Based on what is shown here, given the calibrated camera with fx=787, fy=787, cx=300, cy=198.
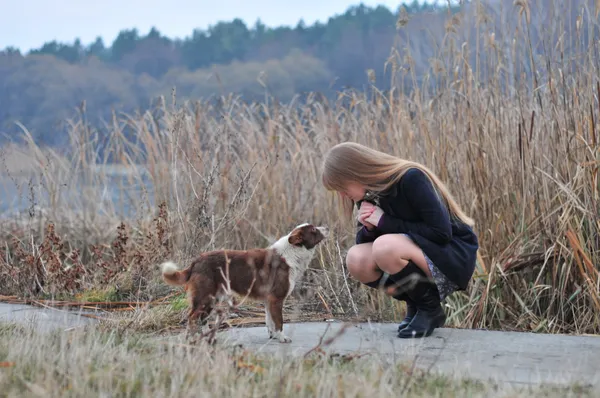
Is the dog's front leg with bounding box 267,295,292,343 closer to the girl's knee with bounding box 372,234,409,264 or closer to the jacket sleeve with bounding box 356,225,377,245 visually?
the girl's knee with bounding box 372,234,409,264

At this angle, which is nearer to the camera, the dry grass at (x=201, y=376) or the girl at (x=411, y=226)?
the dry grass at (x=201, y=376)

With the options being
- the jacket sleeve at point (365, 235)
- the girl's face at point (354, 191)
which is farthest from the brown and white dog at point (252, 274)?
the jacket sleeve at point (365, 235)

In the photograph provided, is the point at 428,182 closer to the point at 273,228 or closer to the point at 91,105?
the point at 273,228

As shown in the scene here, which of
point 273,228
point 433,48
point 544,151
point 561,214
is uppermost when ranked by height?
point 433,48

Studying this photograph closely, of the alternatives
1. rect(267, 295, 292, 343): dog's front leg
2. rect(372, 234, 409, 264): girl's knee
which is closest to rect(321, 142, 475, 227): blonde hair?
rect(372, 234, 409, 264): girl's knee

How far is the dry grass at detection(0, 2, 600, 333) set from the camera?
4.80 metres

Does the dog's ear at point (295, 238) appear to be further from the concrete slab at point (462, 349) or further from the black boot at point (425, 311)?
the black boot at point (425, 311)

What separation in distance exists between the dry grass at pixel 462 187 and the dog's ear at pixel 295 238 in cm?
93

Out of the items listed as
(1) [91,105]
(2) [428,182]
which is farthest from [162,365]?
(1) [91,105]

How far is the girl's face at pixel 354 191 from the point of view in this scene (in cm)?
420

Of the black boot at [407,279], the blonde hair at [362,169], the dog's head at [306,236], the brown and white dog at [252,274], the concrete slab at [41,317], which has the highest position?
the blonde hair at [362,169]

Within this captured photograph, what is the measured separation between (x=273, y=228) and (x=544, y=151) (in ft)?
8.43

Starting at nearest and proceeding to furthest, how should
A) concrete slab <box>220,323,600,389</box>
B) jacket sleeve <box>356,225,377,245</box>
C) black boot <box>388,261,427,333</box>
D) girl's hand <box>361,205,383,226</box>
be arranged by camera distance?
1. concrete slab <box>220,323,600,389</box>
2. black boot <box>388,261,427,333</box>
3. girl's hand <box>361,205,383,226</box>
4. jacket sleeve <box>356,225,377,245</box>

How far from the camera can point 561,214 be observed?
492 cm
